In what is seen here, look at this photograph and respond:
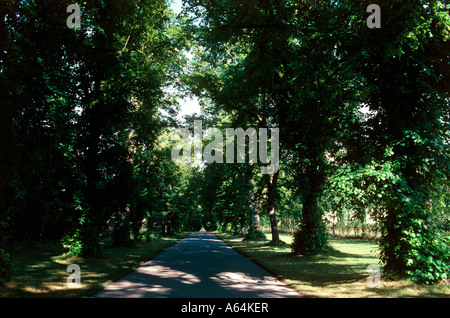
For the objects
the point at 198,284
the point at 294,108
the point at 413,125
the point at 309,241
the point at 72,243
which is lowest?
the point at 309,241

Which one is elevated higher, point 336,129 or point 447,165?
point 336,129

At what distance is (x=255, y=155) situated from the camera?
22.1 metres

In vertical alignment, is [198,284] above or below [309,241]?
above

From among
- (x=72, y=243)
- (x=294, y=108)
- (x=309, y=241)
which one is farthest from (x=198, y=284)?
(x=309, y=241)

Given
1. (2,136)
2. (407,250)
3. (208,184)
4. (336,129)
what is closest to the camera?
(2,136)

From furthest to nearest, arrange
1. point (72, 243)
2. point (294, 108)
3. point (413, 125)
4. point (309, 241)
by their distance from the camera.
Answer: point (309, 241) → point (72, 243) → point (294, 108) → point (413, 125)

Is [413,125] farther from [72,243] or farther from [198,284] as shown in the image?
[72,243]

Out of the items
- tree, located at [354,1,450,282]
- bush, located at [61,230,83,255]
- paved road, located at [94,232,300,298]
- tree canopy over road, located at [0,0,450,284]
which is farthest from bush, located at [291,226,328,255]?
bush, located at [61,230,83,255]

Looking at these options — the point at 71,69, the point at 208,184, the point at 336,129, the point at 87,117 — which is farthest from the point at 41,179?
the point at 208,184

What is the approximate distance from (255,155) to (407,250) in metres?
15.3

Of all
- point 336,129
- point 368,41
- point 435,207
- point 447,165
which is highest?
point 368,41

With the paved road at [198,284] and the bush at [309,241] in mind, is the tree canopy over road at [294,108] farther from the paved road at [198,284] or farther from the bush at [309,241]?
the paved road at [198,284]

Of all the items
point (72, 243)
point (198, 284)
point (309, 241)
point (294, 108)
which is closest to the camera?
point (198, 284)

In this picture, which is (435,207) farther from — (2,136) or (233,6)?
(2,136)
